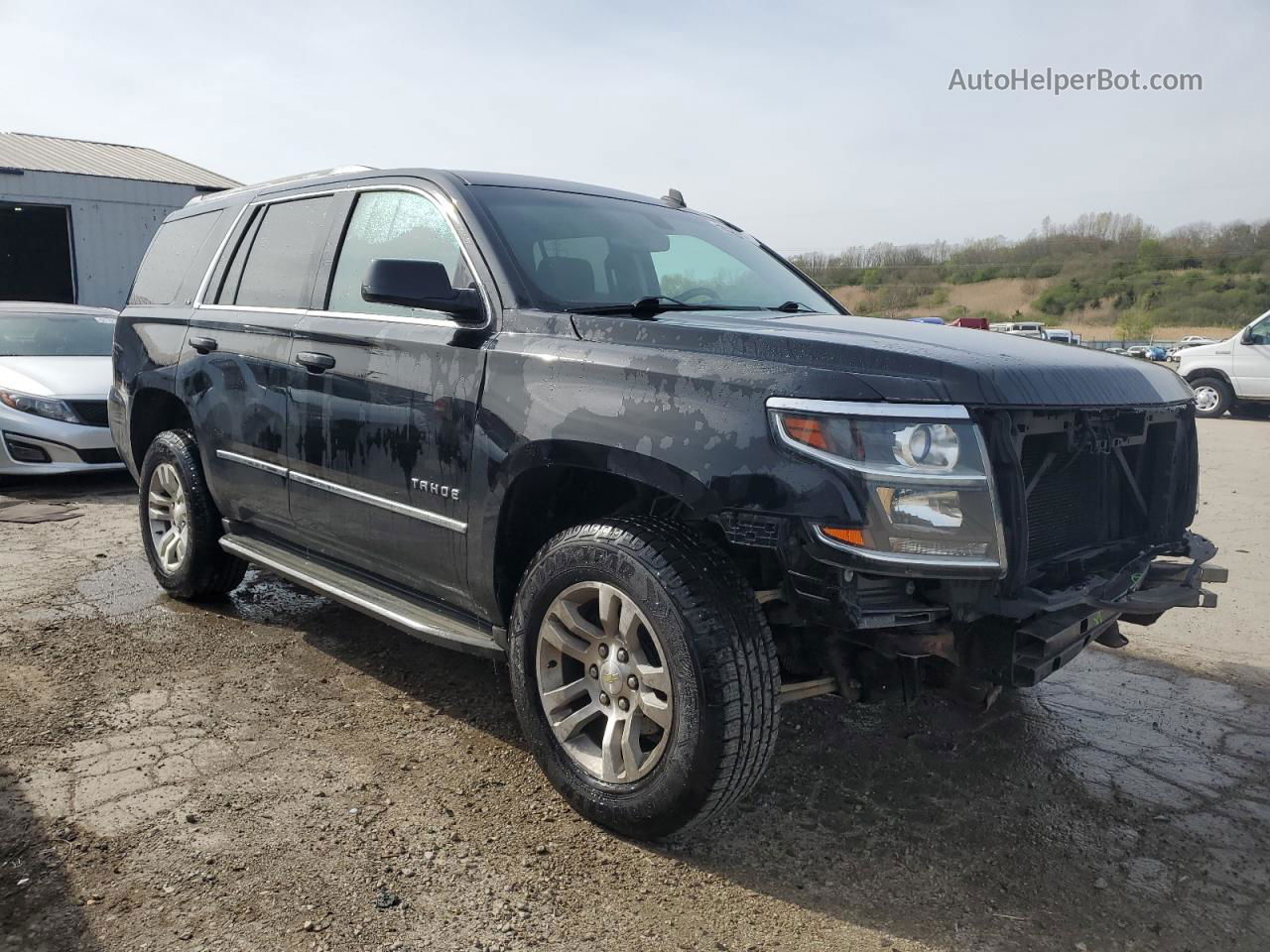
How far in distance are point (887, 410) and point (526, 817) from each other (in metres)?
1.55

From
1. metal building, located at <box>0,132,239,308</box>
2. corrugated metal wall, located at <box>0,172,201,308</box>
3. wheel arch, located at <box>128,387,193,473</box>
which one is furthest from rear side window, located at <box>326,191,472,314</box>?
corrugated metal wall, located at <box>0,172,201,308</box>

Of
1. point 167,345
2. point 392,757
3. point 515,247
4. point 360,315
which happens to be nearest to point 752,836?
point 392,757

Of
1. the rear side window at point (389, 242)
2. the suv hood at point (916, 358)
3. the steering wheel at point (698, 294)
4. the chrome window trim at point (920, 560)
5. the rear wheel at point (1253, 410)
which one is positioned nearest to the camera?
the chrome window trim at point (920, 560)

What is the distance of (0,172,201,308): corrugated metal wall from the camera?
20266mm

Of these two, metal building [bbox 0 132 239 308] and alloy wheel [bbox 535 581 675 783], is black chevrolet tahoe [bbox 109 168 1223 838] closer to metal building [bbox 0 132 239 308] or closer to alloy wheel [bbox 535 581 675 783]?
alloy wheel [bbox 535 581 675 783]

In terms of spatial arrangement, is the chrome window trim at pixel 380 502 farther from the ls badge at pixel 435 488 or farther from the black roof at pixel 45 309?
the black roof at pixel 45 309

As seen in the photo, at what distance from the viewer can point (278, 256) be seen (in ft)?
13.6

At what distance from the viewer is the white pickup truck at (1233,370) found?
51.5ft

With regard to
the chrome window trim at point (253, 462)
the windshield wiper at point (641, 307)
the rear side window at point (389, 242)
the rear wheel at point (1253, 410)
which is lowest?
the rear wheel at point (1253, 410)

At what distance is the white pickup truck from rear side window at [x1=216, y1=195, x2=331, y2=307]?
604 inches

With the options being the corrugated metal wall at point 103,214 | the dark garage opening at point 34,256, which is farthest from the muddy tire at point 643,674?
the dark garage opening at point 34,256

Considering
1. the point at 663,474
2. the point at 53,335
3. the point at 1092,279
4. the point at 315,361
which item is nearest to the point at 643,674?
the point at 663,474

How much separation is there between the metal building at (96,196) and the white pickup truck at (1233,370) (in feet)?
64.8

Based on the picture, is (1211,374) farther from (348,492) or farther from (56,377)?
(348,492)
